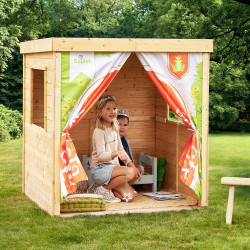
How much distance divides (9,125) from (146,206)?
42.5 ft

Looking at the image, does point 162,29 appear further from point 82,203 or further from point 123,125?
point 82,203

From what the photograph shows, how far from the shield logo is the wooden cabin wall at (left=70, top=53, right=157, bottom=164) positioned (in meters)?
2.50

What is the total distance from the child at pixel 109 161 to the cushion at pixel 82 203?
660 mm

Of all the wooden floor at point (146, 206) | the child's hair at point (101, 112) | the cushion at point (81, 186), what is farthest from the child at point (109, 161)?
the cushion at point (81, 186)

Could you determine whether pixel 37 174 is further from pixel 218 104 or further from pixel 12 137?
pixel 218 104

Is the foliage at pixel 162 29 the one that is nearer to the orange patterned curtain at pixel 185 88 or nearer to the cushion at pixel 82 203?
the orange patterned curtain at pixel 185 88

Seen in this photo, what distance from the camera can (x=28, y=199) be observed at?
32.8 feet

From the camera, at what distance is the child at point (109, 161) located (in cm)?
950

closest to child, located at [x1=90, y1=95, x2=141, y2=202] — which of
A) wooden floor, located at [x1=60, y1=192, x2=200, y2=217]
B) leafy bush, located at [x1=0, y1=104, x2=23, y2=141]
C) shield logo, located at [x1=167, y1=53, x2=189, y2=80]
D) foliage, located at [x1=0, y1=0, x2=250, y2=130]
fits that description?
wooden floor, located at [x1=60, y1=192, x2=200, y2=217]

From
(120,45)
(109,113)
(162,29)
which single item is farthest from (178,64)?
(162,29)

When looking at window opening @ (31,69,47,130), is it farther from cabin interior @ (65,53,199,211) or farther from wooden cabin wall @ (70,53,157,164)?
wooden cabin wall @ (70,53,157,164)

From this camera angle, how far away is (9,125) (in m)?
21.4

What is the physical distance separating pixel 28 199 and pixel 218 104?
1829 centimetres

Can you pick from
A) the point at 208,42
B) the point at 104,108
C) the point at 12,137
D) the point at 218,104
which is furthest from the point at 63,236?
the point at 218,104
